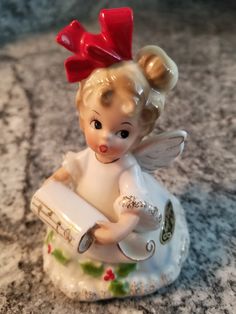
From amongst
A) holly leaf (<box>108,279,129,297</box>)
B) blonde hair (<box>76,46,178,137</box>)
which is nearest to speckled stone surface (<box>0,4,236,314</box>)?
holly leaf (<box>108,279,129,297</box>)

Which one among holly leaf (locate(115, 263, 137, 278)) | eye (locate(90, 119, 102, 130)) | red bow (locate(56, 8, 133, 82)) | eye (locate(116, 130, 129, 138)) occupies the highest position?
red bow (locate(56, 8, 133, 82))

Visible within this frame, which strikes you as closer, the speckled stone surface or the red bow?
the red bow

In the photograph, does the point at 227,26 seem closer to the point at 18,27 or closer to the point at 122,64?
the point at 18,27

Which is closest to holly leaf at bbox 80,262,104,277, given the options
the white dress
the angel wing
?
the white dress

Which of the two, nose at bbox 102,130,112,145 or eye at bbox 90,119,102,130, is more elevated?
eye at bbox 90,119,102,130

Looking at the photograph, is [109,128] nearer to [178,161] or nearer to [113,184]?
[113,184]

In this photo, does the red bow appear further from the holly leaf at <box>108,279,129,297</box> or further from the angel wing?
the holly leaf at <box>108,279,129,297</box>

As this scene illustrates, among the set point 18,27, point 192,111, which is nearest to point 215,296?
point 192,111

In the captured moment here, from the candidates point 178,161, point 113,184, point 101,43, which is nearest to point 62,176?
point 113,184
